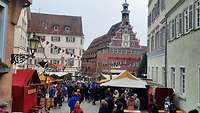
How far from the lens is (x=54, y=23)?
3356 inches

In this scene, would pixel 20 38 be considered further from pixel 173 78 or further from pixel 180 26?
pixel 180 26

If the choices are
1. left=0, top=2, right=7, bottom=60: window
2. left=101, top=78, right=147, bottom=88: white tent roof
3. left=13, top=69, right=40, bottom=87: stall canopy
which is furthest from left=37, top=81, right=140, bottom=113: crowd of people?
left=0, top=2, right=7, bottom=60: window

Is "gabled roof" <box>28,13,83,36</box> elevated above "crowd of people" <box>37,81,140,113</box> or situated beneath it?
elevated above

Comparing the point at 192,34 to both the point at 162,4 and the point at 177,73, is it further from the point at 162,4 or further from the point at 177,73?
the point at 162,4

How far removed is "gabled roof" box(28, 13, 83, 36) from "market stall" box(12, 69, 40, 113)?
61060mm

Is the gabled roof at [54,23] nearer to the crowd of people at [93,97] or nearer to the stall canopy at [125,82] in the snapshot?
the crowd of people at [93,97]

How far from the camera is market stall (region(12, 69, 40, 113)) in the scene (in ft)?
59.8

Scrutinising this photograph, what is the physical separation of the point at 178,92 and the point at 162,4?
1264 centimetres

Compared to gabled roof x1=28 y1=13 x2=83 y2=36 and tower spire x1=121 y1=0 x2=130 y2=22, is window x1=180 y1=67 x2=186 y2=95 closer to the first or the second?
gabled roof x1=28 y1=13 x2=83 y2=36

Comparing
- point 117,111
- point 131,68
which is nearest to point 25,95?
point 117,111

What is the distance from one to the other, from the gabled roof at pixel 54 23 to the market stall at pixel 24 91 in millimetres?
61060

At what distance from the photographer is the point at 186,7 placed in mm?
21422

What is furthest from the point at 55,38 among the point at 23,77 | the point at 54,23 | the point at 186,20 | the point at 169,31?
the point at 23,77

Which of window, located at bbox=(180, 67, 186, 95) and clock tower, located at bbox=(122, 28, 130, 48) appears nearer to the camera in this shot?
window, located at bbox=(180, 67, 186, 95)
